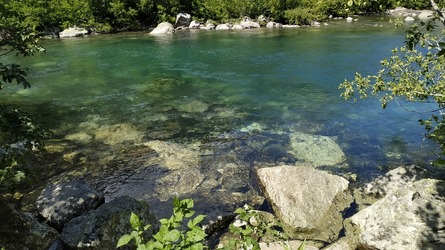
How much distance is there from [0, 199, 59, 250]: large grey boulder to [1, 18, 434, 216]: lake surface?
10.7ft

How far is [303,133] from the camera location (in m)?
13.8

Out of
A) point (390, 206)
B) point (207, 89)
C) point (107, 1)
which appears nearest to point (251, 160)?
point (390, 206)

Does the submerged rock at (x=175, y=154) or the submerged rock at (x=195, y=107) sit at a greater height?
→ the submerged rock at (x=195, y=107)

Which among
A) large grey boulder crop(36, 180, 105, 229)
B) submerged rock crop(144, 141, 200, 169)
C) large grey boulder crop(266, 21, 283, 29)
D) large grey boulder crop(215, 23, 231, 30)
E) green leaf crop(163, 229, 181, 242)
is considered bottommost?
submerged rock crop(144, 141, 200, 169)

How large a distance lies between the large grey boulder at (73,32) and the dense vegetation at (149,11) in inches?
69.1

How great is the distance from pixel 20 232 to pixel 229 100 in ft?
42.6

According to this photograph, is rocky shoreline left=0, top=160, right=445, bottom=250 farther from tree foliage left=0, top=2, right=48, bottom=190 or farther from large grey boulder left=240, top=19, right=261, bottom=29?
large grey boulder left=240, top=19, right=261, bottom=29

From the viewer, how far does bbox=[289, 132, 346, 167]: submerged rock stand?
38.2 feet

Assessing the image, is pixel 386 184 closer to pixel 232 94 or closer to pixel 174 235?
pixel 174 235

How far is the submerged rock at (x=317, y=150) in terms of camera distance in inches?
458

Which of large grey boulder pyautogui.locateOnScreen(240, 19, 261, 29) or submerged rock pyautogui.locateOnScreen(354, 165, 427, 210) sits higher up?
large grey boulder pyautogui.locateOnScreen(240, 19, 261, 29)

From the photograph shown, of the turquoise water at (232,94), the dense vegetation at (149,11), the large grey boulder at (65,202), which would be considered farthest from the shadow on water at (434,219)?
the dense vegetation at (149,11)

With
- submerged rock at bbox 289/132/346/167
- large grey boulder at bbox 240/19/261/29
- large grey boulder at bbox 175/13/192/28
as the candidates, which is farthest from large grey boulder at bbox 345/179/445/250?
large grey boulder at bbox 175/13/192/28

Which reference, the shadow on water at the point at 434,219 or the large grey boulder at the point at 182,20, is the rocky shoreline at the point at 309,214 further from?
the large grey boulder at the point at 182,20
